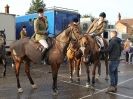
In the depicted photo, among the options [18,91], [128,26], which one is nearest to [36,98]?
[18,91]

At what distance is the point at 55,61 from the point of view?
39.8ft

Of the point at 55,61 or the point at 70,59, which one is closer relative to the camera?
the point at 55,61

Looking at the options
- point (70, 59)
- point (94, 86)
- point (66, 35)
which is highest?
point (66, 35)

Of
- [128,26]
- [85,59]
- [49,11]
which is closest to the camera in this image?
[85,59]

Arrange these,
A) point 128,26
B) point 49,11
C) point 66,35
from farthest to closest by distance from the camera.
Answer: point 128,26
point 49,11
point 66,35

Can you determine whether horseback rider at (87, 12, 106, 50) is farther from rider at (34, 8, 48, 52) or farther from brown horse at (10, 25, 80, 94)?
rider at (34, 8, 48, 52)

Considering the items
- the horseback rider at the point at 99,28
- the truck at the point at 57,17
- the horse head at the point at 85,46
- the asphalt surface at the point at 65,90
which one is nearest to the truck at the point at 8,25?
the truck at the point at 57,17

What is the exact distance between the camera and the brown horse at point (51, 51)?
39.8 feet

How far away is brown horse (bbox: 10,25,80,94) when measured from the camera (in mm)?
12141

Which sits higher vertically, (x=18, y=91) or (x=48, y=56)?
(x=48, y=56)

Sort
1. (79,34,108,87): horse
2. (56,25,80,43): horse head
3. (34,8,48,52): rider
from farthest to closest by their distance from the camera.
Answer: (79,34,108,87): horse, (34,8,48,52): rider, (56,25,80,43): horse head

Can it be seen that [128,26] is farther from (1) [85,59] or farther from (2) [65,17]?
(1) [85,59]

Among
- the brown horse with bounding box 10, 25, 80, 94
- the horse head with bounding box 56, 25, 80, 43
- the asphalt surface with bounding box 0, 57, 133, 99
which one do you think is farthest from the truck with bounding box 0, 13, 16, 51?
the horse head with bounding box 56, 25, 80, 43

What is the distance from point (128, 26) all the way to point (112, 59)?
307 feet
